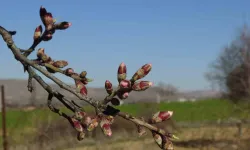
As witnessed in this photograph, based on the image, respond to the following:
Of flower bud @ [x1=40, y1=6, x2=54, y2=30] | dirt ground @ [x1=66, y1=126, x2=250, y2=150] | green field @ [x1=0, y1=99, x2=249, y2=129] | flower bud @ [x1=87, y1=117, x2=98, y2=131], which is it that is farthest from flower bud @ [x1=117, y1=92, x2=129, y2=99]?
dirt ground @ [x1=66, y1=126, x2=250, y2=150]

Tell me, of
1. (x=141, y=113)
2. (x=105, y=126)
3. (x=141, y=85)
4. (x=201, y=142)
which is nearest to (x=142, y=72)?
(x=141, y=85)

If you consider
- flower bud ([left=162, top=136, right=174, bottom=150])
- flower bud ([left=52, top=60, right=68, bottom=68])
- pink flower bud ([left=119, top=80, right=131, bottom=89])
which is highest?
flower bud ([left=52, top=60, right=68, bottom=68])

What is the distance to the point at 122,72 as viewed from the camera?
1476 mm

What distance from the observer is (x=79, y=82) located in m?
1.56

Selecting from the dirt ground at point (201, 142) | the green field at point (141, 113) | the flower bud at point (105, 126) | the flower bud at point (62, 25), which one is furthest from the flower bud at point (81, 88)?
the dirt ground at point (201, 142)

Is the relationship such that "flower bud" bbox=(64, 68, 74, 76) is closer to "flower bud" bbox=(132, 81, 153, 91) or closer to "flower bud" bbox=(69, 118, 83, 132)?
"flower bud" bbox=(69, 118, 83, 132)

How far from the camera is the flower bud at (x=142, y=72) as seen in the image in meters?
1.45

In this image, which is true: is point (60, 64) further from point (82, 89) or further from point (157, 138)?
point (157, 138)

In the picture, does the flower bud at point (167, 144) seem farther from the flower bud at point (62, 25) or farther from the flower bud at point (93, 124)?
the flower bud at point (62, 25)

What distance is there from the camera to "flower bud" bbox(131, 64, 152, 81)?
145 centimetres

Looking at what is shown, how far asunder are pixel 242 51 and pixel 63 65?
22904mm

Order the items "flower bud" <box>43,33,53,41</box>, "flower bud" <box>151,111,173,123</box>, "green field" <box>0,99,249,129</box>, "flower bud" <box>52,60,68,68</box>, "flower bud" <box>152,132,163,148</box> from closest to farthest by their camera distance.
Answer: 1. "flower bud" <box>152,132,163,148</box>
2. "flower bud" <box>151,111,173,123</box>
3. "flower bud" <box>52,60,68,68</box>
4. "flower bud" <box>43,33,53,41</box>
5. "green field" <box>0,99,249,129</box>

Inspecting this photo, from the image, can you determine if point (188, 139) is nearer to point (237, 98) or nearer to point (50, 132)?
point (237, 98)

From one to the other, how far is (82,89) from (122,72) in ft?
0.44
